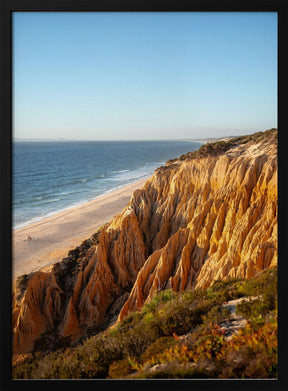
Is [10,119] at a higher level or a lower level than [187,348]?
higher

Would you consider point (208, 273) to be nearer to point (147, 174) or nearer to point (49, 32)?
point (147, 174)

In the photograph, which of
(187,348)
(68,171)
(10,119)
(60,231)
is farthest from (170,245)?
(10,119)

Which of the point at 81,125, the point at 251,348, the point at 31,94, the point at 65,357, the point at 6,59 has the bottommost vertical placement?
the point at 65,357

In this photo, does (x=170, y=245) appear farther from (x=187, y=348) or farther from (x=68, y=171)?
(x=187, y=348)

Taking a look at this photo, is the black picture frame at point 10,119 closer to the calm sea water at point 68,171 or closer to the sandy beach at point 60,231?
the calm sea water at point 68,171

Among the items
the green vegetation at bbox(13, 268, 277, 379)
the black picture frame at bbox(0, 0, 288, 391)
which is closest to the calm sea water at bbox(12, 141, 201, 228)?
the black picture frame at bbox(0, 0, 288, 391)
